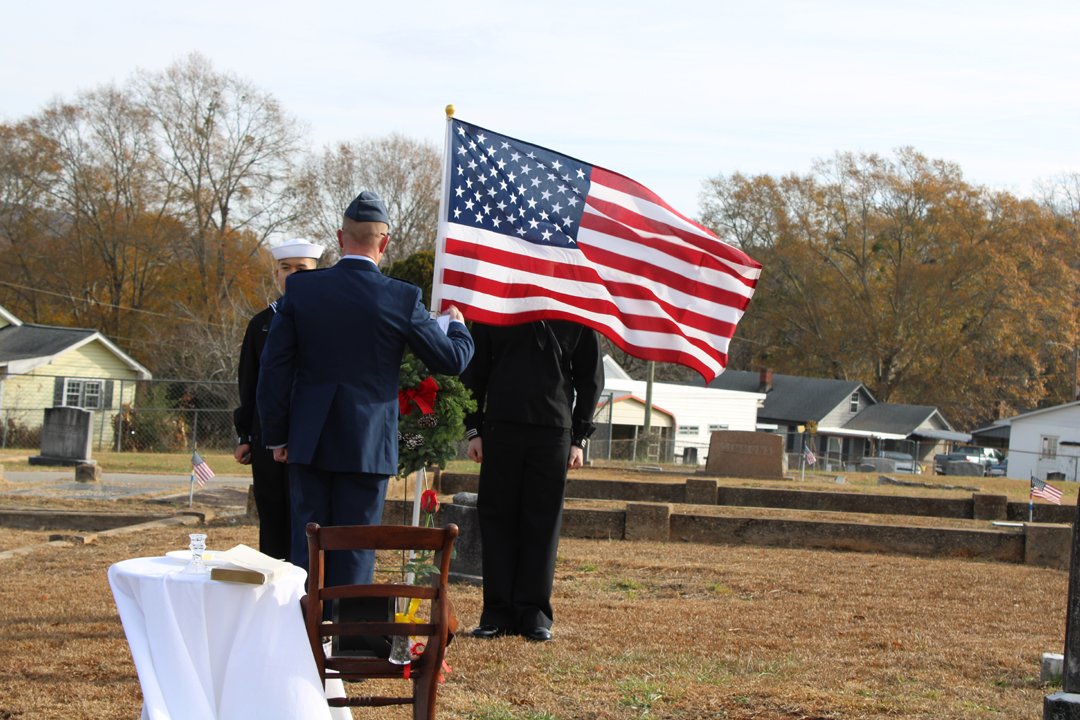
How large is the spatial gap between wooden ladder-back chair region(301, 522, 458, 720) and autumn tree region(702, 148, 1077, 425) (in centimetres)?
5935

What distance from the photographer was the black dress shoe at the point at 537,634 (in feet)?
18.6

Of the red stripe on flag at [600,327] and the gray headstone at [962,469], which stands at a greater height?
the red stripe on flag at [600,327]

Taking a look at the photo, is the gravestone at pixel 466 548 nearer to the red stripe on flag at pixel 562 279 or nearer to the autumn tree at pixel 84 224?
the red stripe on flag at pixel 562 279

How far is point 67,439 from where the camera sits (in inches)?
892

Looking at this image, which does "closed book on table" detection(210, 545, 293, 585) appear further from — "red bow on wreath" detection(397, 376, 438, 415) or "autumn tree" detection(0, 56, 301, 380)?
"autumn tree" detection(0, 56, 301, 380)

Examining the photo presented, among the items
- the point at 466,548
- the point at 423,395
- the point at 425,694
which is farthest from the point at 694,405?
the point at 425,694

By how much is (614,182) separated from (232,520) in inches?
287

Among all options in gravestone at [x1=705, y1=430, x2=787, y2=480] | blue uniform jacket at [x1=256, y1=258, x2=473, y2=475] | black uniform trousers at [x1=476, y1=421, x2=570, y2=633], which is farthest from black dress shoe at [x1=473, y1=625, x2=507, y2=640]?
gravestone at [x1=705, y1=430, x2=787, y2=480]

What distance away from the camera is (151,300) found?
153 ft

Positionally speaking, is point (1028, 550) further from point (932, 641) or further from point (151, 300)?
point (151, 300)

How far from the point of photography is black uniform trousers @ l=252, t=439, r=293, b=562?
5.63 m

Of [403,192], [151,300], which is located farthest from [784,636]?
[151,300]

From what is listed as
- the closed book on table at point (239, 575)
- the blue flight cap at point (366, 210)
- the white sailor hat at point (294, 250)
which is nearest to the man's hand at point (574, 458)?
the white sailor hat at point (294, 250)

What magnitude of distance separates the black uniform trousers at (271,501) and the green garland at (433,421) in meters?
0.71
